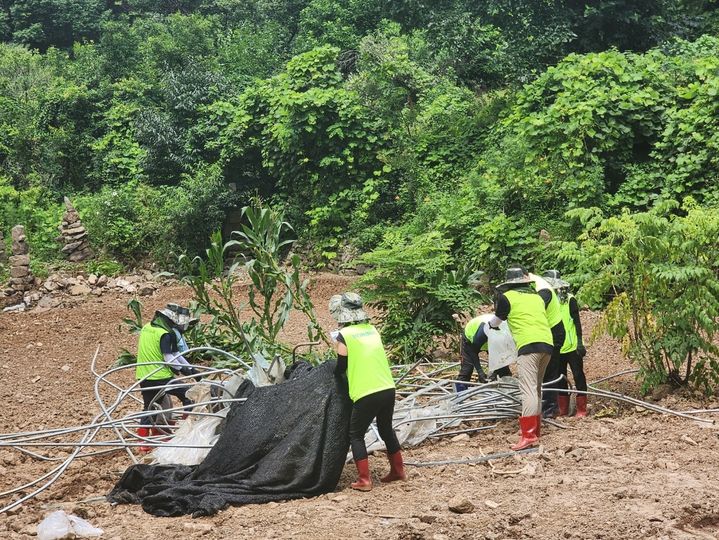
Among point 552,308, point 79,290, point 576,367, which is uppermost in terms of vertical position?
point 552,308

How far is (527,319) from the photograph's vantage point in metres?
7.86

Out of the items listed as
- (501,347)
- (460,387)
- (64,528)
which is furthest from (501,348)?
(64,528)

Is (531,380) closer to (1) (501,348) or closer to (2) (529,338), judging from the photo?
(2) (529,338)

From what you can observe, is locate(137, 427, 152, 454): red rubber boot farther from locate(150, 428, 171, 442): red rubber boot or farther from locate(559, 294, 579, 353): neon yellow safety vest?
locate(559, 294, 579, 353): neon yellow safety vest

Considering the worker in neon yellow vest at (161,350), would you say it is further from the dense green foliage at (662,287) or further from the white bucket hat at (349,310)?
the dense green foliage at (662,287)

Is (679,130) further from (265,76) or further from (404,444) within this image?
(265,76)

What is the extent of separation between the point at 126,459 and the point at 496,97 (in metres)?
13.7

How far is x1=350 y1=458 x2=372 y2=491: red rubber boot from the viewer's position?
6.77 meters

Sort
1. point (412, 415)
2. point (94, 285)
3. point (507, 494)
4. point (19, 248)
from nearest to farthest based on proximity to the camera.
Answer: point (507, 494)
point (412, 415)
point (19, 248)
point (94, 285)

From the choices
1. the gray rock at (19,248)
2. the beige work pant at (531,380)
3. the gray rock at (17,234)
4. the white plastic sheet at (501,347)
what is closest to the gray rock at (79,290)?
the gray rock at (19,248)

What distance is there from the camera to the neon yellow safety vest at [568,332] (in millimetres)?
8773

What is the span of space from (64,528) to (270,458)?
5.02 ft

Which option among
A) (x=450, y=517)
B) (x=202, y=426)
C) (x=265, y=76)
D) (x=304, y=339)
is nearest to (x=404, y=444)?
(x=202, y=426)

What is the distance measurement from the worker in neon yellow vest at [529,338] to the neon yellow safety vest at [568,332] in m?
0.89
